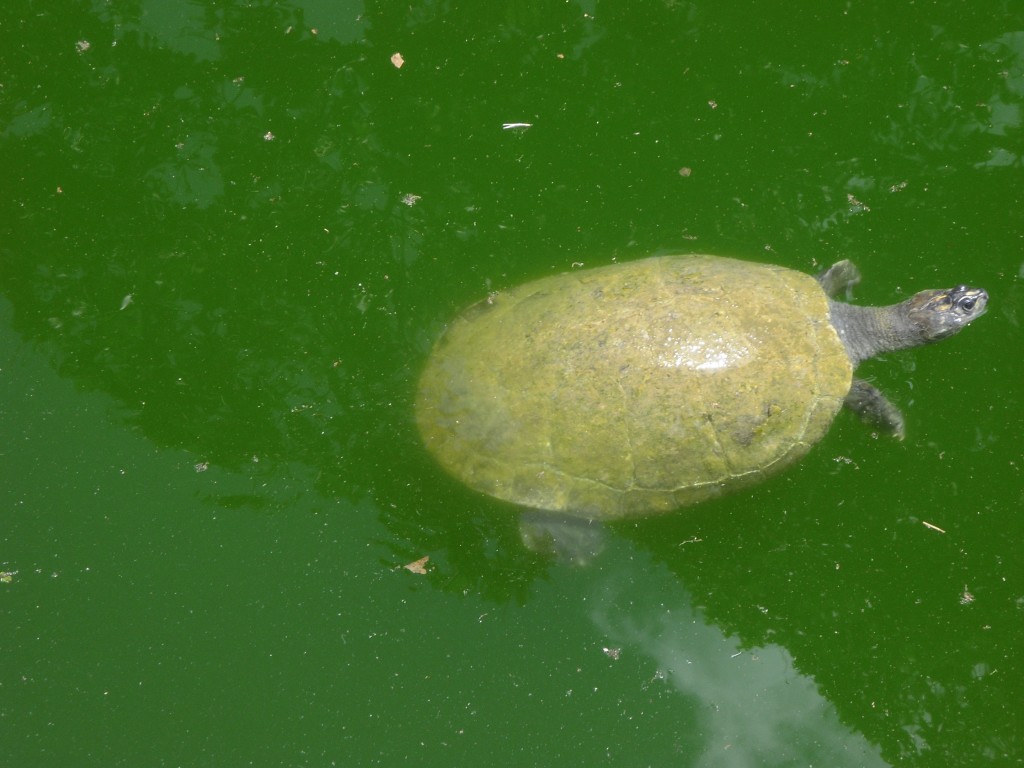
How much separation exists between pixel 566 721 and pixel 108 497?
250 cm

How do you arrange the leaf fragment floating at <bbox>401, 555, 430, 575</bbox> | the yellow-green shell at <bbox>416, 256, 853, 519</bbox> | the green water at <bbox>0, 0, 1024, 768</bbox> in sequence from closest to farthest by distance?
the yellow-green shell at <bbox>416, 256, 853, 519</bbox> < the green water at <bbox>0, 0, 1024, 768</bbox> < the leaf fragment floating at <bbox>401, 555, 430, 575</bbox>

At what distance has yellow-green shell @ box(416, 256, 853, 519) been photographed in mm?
2945

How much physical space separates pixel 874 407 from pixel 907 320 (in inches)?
19.2

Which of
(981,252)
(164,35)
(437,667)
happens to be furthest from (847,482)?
(164,35)

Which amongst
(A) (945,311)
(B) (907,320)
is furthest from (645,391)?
(A) (945,311)

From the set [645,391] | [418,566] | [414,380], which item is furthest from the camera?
[414,380]

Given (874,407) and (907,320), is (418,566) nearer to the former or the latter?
(874,407)

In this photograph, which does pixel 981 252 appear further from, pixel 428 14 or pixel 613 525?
pixel 428 14

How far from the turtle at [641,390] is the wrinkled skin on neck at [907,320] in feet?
1.52

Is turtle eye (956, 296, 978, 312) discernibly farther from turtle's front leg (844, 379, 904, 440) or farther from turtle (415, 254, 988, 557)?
turtle (415, 254, 988, 557)

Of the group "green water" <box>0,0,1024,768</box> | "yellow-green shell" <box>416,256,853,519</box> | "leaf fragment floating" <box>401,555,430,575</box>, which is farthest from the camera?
"leaf fragment floating" <box>401,555,430,575</box>

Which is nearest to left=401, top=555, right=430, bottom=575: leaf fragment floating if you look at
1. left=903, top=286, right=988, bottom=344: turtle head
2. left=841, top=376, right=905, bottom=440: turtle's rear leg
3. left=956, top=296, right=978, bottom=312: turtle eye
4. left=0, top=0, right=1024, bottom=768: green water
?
left=0, top=0, right=1024, bottom=768: green water

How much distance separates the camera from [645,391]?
9.62ft

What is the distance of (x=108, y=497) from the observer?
3.56 metres
